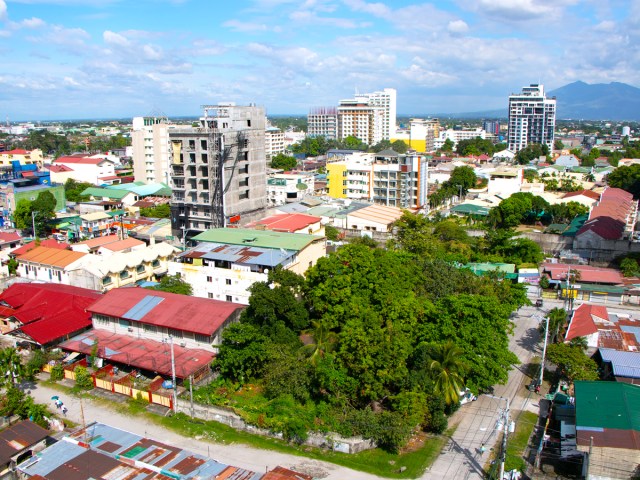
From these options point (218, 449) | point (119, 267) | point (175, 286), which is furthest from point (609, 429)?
point (119, 267)

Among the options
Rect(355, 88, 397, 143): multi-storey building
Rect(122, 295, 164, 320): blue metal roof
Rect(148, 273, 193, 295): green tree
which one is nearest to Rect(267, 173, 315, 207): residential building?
Rect(148, 273, 193, 295): green tree

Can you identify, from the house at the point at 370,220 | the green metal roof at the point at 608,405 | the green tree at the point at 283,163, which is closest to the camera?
the green metal roof at the point at 608,405

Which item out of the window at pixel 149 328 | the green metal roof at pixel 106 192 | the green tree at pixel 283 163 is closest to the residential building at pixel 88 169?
the green metal roof at pixel 106 192

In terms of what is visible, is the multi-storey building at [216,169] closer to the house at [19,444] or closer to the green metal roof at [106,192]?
the green metal roof at [106,192]

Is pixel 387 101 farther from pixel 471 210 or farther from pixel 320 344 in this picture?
pixel 320 344

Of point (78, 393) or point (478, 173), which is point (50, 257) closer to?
point (78, 393)
